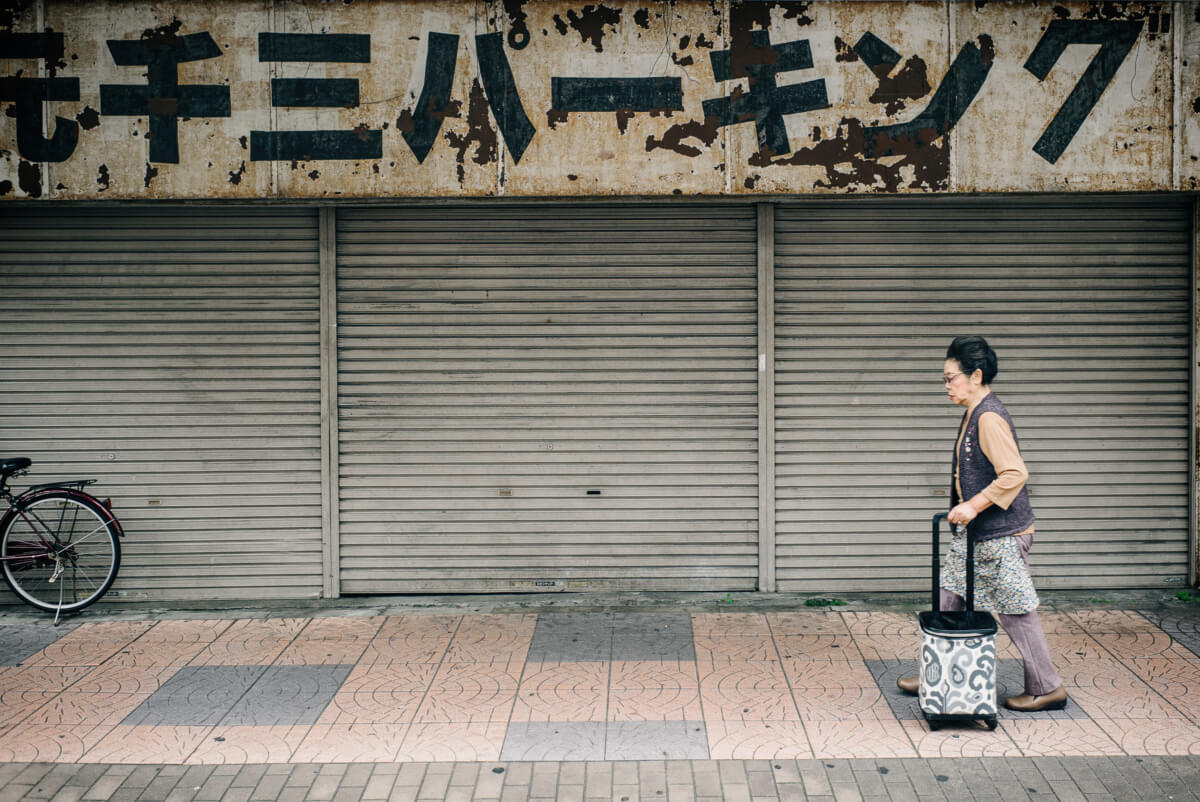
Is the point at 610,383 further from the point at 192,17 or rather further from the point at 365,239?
the point at 192,17

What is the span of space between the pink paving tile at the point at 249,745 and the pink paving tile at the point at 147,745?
7cm

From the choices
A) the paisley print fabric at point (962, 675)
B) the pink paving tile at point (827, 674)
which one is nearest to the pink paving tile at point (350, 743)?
the pink paving tile at point (827, 674)

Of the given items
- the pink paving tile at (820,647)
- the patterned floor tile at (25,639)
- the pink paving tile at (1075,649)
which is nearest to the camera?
the pink paving tile at (1075,649)

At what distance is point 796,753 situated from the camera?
4.74 m

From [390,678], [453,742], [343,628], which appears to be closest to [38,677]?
[343,628]

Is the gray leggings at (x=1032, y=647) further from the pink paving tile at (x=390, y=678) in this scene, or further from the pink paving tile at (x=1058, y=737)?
the pink paving tile at (x=390, y=678)

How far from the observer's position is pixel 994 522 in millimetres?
5066

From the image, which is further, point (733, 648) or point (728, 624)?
point (728, 624)

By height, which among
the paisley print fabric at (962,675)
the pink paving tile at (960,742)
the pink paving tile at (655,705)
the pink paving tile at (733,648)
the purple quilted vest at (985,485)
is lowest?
the pink paving tile at (960,742)

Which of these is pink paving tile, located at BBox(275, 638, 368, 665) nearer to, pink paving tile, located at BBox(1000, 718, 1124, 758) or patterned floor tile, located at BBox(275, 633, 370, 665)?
patterned floor tile, located at BBox(275, 633, 370, 665)

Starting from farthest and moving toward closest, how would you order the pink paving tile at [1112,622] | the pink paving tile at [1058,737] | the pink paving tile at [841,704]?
1. the pink paving tile at [1112,622]
2. the pink paving tile at [841,704]
3. the pink paving tile at [1058,737]

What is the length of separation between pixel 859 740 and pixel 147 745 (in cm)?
349

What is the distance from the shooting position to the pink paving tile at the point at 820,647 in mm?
6074

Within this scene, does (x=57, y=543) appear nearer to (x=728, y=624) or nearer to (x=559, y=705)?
(x=559, y=705)
